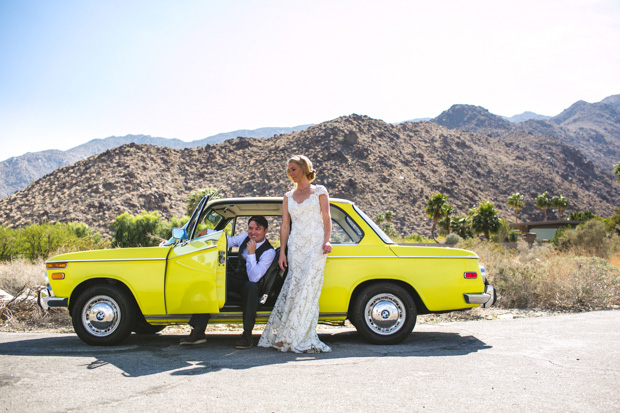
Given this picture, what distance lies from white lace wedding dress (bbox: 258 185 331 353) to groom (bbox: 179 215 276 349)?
24cm

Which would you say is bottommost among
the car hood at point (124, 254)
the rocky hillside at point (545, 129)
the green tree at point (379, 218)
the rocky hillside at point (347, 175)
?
the car hood at point (124, 254)

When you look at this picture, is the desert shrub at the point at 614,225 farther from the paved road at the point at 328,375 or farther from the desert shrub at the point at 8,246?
the desert shrub at the point at 8,246

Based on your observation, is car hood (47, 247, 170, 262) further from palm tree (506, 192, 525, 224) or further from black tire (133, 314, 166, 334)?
palm tree (506, 192, 525, 224)

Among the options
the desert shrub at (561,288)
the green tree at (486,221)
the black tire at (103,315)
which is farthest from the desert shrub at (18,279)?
the green tree at (486,221)

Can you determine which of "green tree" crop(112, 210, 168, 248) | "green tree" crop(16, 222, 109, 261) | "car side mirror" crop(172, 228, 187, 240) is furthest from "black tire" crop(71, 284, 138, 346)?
"green tree" crop(112, 210, 168, 248)

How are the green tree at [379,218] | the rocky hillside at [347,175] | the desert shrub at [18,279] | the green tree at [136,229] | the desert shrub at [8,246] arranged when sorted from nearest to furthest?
the desert shrub at [18,279] < the desert shrub at [8,246] < the green tree at [136,229] < the green tree at [379,218] < the rocky hillside at [347,175]

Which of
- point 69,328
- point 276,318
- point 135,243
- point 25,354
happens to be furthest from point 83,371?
point 135,243

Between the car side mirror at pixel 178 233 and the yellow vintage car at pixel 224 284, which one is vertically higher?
the car side mirror at pixel 178 233

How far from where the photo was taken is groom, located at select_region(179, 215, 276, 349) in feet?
18.6

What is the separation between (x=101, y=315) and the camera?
5812mm

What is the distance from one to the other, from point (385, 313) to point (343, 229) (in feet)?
3.65

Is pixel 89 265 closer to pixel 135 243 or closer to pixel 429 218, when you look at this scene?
pixel 135 243

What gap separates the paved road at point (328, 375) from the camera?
12.1 ft

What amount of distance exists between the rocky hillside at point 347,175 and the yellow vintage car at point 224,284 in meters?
62.5
